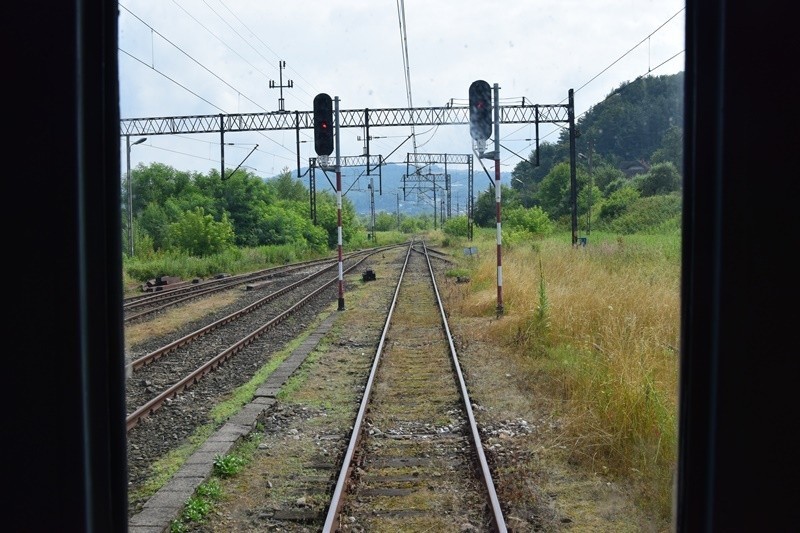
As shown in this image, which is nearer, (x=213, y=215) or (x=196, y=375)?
(x=196, y=375)

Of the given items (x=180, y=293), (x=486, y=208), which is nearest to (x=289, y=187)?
(x=486, y=208)

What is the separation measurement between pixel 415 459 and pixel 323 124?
10645 mm

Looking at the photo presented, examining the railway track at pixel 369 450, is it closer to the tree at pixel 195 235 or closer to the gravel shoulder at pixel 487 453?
the gravel shoulder at pixel 487 453

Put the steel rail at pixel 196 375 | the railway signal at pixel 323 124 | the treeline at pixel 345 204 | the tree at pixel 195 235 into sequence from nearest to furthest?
the steel rail at pixel 196 375, the railway signal at pixel 323 124, the treeline at pixel 345 204, the tree at pixel 195 235

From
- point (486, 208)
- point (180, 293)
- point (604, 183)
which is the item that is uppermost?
point (604, 183)

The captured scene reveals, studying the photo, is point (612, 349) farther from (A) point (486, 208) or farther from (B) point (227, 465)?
(A) point (486, 208)

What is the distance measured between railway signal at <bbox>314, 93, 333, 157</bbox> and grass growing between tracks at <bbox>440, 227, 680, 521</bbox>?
15.0ft

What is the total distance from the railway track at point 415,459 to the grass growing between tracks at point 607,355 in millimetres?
897

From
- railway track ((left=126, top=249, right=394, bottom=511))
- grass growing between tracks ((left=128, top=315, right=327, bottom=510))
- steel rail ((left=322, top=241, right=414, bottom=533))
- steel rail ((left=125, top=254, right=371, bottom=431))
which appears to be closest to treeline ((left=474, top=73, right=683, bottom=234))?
railway track ((left=126, top=249, right=394, bottom=511))

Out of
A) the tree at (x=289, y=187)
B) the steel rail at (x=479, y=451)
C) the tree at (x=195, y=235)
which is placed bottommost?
the steel rail at (x=479, y=451)

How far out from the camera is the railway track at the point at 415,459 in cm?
438

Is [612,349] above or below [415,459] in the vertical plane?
above

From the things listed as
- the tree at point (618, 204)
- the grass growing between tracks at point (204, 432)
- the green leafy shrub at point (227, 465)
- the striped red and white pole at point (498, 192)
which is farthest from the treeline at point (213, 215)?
the green leafy shrub at point (227, 465)

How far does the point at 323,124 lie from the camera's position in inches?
589
